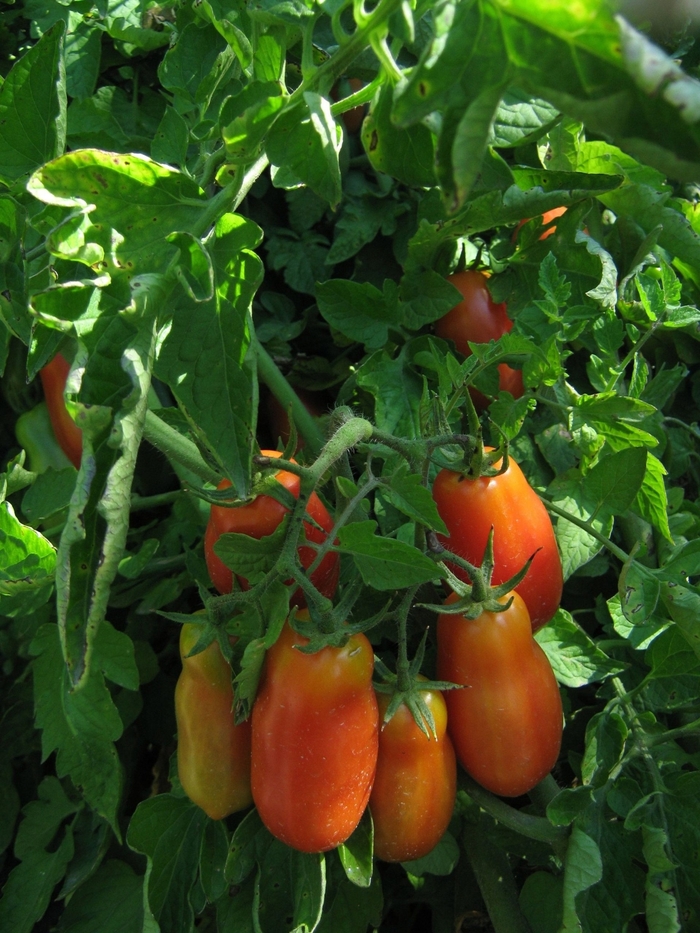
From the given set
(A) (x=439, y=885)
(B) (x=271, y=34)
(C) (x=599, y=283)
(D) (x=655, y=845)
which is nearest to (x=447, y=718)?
(D) (x=655, y=845)

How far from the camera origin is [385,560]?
56 cm

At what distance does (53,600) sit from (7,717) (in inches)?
6.6

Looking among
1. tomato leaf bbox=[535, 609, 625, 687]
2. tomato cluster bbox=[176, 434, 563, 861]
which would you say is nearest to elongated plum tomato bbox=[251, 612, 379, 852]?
tomato cluster bbox=[176, 434, 563, 861]

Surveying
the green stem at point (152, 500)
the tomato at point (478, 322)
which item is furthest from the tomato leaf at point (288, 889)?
the tomato at point (478, 322)

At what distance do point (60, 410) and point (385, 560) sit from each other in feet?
2.02

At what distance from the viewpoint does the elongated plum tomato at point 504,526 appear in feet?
2.29

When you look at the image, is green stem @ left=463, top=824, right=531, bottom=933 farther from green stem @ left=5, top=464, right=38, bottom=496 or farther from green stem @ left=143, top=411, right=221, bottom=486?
green stem @ left=5, top=464, right=38, bottom=496

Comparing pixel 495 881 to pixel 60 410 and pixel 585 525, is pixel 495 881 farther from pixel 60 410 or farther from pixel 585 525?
pixel 60 410

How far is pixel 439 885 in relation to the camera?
93 cm

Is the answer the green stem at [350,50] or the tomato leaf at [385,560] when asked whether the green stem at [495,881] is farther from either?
the green stem at [350,50]

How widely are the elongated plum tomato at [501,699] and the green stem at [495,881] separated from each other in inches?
6.0

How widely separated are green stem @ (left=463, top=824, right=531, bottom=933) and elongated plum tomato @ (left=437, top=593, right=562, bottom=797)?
0.50ft

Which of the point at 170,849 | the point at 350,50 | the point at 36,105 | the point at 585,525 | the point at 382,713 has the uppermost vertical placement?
the point at 350,50

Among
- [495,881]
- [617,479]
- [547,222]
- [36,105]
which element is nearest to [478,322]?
[547,222]
